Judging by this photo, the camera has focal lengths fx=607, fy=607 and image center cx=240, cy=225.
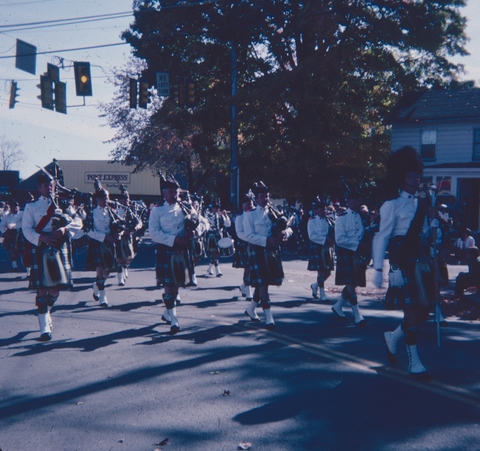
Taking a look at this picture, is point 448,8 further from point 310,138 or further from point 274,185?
point 274,185

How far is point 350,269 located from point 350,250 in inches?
14.1

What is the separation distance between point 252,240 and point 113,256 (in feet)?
12.3

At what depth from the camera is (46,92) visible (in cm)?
1722

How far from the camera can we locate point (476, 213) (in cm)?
2745

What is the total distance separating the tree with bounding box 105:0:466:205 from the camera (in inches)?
952

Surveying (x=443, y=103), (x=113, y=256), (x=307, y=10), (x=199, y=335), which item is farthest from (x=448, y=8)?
(x=199, y=335)

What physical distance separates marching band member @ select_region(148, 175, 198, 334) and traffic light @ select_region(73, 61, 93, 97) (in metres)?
9.75

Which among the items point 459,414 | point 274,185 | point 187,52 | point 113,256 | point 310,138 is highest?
point 187,52

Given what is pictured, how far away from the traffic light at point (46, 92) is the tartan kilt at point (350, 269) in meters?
11.1

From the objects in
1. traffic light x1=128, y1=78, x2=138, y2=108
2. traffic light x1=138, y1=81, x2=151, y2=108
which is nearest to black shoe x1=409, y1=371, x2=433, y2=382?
traffic light x1=128, y1=78, x2=138, y2=108

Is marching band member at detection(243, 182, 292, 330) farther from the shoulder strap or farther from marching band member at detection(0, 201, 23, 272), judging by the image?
marching band member at detection(0, 201, 23, 272)

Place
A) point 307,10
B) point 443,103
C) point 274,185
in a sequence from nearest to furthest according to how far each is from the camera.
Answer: point 307,10, point 274,185, point 443,103

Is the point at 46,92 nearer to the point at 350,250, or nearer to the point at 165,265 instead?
the point at 165,265

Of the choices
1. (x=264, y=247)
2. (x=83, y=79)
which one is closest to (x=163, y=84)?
(x=83, y=79)
